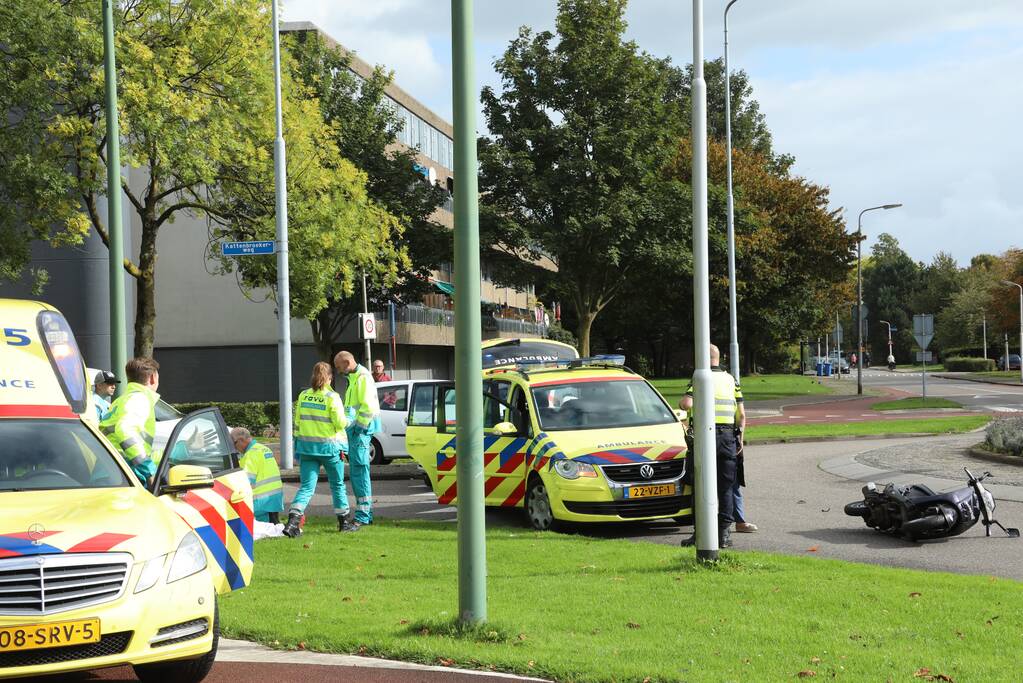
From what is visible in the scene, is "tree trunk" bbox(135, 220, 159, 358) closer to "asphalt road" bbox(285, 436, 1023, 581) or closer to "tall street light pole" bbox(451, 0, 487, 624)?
"asphalt road" bbox(285, 436, 1023, 581)

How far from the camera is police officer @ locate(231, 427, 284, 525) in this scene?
12758 millimetres

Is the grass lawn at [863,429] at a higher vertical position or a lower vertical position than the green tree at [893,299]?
lower

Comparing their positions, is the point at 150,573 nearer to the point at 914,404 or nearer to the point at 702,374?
the point at 702,374

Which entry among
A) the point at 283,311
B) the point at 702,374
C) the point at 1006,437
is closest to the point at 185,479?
the point at 702,374

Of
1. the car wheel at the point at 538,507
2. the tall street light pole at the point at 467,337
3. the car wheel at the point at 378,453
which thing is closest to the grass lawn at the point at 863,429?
the car wheel at the point at 378,453

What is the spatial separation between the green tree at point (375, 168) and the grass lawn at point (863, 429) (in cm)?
1500

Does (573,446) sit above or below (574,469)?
above

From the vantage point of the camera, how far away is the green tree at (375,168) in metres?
40.6

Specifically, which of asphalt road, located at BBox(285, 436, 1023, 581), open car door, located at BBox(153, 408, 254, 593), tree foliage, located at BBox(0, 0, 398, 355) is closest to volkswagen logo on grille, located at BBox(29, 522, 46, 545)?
open car door, located at BBox(153, 408, 254, 593)

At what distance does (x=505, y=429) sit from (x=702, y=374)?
3.96m

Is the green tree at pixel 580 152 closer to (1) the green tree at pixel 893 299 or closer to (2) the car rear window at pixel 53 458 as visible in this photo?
(2) the car rear window at pixel 53 458

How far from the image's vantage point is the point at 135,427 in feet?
31.6

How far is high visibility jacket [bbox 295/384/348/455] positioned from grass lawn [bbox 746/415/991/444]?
14.1 metres

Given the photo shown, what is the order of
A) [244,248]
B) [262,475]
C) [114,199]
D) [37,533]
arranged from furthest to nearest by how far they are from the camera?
[244,248] < [114,199] < [262,475] < [37,533]
